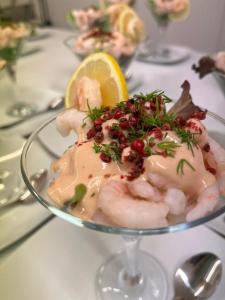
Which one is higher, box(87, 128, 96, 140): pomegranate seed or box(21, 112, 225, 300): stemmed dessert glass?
box(87, 128, 96, 140): pomegranate seed

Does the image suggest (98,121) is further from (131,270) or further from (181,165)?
(131,270)

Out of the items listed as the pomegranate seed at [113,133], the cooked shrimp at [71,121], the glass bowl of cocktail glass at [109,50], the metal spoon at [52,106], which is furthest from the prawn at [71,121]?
the glass bowl of cocktail glass at [109,50]

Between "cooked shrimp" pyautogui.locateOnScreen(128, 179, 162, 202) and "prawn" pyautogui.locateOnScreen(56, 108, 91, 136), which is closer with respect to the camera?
"cooked shrimp" pyautogui.locateOnScreen(128, 179, 162, 202)

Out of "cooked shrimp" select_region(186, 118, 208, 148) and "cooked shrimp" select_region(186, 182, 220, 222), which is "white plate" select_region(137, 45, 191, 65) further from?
"cooked shrimp" select_region(186, 182, 220, 222)

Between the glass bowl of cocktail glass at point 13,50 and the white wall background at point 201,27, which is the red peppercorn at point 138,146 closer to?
the glass bowl of cocktail glass at point 13,50

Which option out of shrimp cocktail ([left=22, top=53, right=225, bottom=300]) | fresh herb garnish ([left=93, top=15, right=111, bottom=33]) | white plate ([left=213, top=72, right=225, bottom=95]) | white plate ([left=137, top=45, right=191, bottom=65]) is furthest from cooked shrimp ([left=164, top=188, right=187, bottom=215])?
fresh herb garnish ([left=93, top=15, right=111, bottom=33])

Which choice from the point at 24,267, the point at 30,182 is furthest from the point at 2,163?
the point at 30,182

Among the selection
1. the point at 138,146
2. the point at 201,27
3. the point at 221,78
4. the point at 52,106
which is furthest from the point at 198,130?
the point at 201,27
